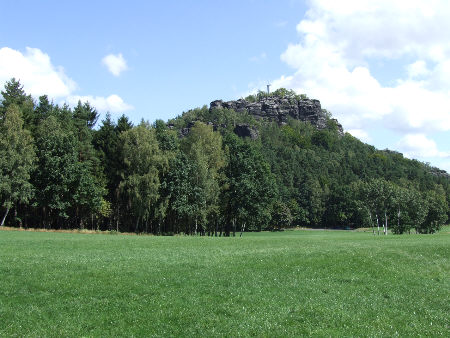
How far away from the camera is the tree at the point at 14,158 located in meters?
57.1

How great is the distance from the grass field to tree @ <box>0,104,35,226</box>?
36.6 m

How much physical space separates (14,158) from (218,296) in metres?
51.3

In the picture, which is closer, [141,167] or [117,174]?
[141,167]

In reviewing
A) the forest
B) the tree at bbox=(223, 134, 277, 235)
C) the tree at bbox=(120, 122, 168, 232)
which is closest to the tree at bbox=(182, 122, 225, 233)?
the forest

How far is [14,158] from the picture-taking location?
188ft

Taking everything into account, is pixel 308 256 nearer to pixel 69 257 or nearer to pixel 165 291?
pixel 165 291

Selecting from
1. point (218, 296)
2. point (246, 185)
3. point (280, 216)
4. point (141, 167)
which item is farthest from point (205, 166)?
point (280, 216)

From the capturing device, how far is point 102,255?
83.1 ft

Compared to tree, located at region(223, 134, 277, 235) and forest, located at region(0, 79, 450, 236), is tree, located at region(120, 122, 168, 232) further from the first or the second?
tree, located at region(223, 134, 277, 235)

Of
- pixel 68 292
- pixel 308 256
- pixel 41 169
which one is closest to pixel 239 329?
pixel 68 292

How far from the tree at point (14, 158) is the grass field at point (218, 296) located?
120ft

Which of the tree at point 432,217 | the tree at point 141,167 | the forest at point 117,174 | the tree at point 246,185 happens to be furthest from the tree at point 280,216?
the tree at point 141,167

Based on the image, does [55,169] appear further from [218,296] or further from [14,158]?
[218,296]

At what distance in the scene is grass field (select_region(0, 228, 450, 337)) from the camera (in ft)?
43.7
